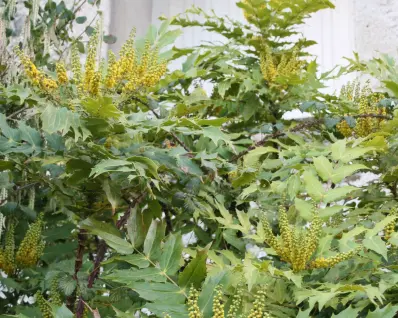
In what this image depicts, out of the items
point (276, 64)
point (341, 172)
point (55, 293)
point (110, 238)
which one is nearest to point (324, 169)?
point (341, 172)

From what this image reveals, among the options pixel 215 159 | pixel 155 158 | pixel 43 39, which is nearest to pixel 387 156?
pixel 215 159

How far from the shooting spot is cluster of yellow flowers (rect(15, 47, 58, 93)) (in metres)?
1.09

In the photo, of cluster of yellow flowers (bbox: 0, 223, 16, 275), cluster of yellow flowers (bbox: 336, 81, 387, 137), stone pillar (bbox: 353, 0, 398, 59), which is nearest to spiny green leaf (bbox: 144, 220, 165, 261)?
cluster of yellow flowers (bbox: 0, 223, 16, 275)

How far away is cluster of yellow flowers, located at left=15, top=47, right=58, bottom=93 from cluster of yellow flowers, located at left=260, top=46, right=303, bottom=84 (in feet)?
2.13

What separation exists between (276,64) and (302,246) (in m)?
0.81

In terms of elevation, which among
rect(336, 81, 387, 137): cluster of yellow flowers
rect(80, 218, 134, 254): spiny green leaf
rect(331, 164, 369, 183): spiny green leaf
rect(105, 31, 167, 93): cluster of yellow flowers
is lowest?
rect(80, 218, 134, 254): spiny green leaf

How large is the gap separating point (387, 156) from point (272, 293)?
18.8 inches

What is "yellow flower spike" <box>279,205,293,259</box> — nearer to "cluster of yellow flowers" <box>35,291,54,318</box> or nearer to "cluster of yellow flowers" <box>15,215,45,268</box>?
"cluster of yellow flowers" <box>35,291,54,318</box>

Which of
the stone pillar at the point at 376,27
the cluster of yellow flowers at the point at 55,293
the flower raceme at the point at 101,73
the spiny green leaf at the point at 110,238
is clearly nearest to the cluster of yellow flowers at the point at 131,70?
the flower raceme at the point at 101,73

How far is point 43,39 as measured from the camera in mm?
1776

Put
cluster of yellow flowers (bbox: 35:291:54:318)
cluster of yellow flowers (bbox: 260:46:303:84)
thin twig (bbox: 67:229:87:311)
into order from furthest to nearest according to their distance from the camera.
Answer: cluster of yellow flowers (bbox: 260:46:303:84) → thin twig (bbox: 67:229:87:311) → cluster of yellow flowers (bbox: 35:291:54:318)

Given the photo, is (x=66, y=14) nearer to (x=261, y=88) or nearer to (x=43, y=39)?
(x=43, y=39)

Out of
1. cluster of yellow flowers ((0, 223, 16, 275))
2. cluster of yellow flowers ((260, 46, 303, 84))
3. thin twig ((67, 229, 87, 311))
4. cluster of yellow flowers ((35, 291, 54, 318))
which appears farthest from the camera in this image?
cluster of yellow flowers ((260, 46, 303, 84))

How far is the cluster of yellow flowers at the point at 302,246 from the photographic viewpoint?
0.99 meters
